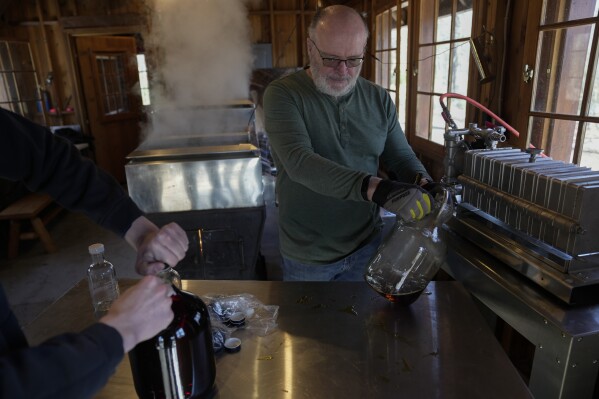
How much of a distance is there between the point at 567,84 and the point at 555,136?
0.70 feet

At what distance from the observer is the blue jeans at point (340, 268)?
1.48m

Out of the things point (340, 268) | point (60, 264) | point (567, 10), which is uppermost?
point (567, 10)

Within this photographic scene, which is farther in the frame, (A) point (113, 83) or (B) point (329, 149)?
(A) point (113, 83)

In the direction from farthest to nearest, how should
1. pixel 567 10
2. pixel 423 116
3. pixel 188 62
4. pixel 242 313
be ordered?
pixel 188 62, pixel 423 116, pixel 567 10, pixel 242 313

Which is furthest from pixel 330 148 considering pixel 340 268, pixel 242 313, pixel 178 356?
pixel 178 356

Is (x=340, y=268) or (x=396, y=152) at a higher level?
(x=396, y=152)

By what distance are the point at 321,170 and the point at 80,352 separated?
2.55 ft

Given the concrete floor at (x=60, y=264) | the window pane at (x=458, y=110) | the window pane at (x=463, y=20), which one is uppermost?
the window pane at (x=463, y=20)

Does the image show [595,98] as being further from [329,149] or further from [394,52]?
[394,52]

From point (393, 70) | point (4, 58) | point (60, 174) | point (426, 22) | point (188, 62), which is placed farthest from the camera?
point (4, 58)

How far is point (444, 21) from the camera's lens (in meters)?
2.74

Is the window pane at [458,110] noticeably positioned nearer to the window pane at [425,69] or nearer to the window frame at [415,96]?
the window frame at [415,96]

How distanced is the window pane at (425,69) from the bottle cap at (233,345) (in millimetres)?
2623

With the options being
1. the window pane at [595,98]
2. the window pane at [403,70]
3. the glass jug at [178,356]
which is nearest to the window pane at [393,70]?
the window pane at [403,70]
